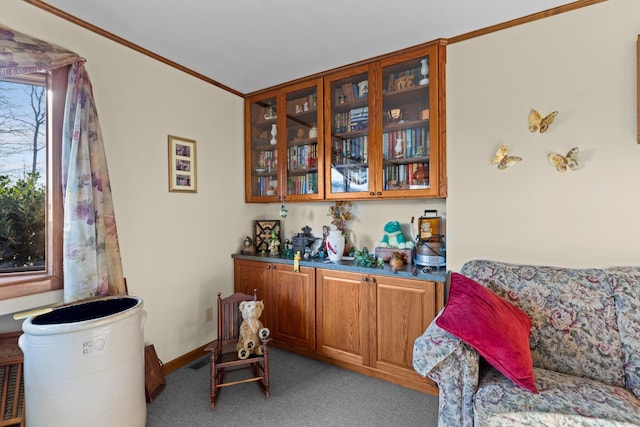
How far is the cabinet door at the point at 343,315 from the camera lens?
2332 mm

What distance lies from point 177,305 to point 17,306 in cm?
101

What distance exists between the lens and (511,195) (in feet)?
6.54

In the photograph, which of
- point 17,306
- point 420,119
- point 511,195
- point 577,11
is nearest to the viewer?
point 17,306

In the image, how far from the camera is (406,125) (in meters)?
2.33

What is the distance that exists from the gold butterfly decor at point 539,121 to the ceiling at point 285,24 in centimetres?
62

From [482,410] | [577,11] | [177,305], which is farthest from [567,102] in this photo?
[177,305]

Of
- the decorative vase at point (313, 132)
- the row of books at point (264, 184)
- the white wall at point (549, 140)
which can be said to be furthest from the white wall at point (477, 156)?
the decorative vase at point (313, 132)

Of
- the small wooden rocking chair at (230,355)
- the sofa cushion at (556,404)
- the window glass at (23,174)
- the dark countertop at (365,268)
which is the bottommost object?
the small wooden rocking chair at (230,355)

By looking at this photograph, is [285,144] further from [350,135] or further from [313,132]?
[350,135]

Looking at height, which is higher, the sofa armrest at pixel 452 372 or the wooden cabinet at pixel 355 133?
the wooden cabinet at pixel 355 133

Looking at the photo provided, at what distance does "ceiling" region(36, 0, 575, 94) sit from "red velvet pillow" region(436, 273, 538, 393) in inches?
65.9

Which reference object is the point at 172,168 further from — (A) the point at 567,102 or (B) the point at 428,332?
(A) the point at 567,102

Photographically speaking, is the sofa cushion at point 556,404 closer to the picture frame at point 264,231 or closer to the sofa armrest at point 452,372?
the sofa armrest at point 452,372

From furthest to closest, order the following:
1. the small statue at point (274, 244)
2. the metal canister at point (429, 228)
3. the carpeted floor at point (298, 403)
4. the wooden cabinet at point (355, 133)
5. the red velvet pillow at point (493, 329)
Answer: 1. the small statue at point (274, 244)
2. the metal canister at point (429, 228)
3. the wooden cabinet at point (355, 133)
4. the carpeted floor at point (298, 403)
5. the red velvet pillow at point (493, 329)
